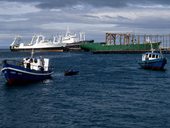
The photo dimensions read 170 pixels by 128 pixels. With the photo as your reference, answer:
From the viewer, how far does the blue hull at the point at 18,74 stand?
74562 millimetres

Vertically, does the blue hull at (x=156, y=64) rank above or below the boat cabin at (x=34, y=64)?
below

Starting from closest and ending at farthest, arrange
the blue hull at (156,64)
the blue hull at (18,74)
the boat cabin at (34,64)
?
the blue hull at (18,74)
the boat cabin at (34,64)
the blue hull at (156,64)

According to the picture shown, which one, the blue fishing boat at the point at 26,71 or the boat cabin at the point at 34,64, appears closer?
the blue fishing boat at the point at 26,71

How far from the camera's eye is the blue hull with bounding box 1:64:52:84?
7456cm

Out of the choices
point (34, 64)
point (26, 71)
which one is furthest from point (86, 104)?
point (34, 64)

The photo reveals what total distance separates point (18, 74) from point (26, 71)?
6.42 ft

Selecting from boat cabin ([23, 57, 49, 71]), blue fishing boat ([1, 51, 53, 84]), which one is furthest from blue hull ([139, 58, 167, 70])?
boat cabin ([23, 57, 49, 71])

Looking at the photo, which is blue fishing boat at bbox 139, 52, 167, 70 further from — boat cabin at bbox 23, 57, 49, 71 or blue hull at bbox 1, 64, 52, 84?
blue hull at bbox 1, 64, 52, 84

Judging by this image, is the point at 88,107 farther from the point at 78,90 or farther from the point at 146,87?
the point at 146,87

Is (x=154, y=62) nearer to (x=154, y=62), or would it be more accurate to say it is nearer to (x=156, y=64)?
(x=154, y=62)

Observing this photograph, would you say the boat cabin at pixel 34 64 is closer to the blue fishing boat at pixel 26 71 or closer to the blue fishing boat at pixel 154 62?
the blue fishing boat at pixel 26 71

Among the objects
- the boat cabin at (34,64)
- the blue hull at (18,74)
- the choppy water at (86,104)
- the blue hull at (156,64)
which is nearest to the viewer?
the choppy water at (86,104)

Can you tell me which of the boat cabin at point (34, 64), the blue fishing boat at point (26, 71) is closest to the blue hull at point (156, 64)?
the blue fishing boat at point (26, 71)

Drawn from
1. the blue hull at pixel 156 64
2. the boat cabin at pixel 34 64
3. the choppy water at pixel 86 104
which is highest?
the boat cabin at pixel 34 64
